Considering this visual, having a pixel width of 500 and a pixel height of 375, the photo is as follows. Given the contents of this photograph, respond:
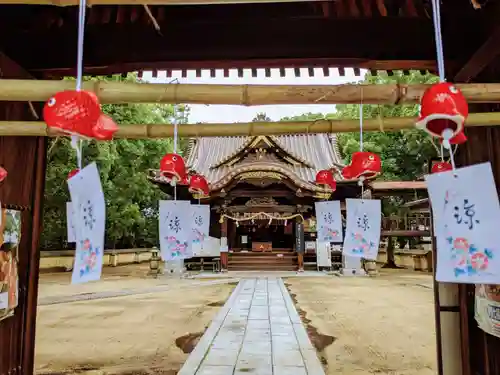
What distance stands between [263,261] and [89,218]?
17.8 m

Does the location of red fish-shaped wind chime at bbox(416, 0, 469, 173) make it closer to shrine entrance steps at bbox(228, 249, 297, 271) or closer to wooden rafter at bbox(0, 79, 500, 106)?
wooden rafter at bbox(0, 79, 500, 106)

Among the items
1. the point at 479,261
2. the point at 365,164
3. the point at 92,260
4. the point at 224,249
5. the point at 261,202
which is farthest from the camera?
the point at 261,202

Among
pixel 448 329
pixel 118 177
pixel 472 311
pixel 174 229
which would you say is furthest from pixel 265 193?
pixel 472 311

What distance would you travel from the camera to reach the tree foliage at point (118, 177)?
52.2 feet

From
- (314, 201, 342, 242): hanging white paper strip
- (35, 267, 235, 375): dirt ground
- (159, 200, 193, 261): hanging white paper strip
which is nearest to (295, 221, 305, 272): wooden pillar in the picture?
(35, 267, 235, 375): dirt ground

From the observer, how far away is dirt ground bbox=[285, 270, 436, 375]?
5121 millimetres

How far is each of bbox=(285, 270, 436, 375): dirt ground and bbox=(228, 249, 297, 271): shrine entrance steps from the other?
6.21 meters

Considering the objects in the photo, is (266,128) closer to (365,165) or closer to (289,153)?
(365,165)

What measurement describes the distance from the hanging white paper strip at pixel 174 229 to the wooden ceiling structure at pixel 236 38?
1873 millimetres

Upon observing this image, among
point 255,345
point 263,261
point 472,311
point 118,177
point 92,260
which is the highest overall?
point 118,177

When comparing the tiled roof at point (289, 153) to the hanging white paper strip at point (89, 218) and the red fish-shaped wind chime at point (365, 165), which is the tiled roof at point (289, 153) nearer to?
the red fish-shaped wind chime at point (365, 165)

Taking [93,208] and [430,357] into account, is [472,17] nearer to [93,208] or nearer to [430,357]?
[93,208]

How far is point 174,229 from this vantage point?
5207 millimetres

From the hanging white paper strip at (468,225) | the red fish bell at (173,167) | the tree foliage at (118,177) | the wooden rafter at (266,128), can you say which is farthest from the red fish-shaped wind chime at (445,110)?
the tree foliage at (118,177)
